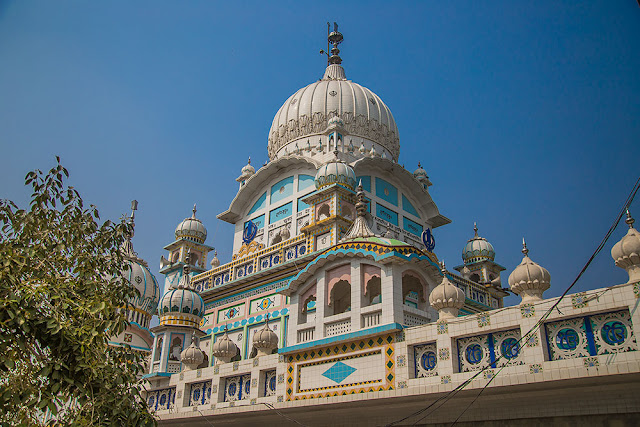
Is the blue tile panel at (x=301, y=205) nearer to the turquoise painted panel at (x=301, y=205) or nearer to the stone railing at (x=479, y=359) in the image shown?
the turquoise painted panel at (x=301, y=205)

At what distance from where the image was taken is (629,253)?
8.75m

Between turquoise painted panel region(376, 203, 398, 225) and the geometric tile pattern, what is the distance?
37.4 feet

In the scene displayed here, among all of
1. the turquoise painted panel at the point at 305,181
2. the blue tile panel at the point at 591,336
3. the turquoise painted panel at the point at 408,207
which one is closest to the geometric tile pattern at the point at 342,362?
the blue tile panel at the point at 591,336

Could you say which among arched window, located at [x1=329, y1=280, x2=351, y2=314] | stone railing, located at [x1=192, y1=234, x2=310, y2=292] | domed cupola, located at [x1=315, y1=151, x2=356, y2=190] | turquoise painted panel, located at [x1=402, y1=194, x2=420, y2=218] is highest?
turquoise painted panel, located at [x1=402, y1=194, x2=420, y2=218]

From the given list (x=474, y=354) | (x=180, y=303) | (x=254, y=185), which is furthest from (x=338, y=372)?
(x=254, y=185)

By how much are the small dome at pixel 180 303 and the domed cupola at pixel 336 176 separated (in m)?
5.96

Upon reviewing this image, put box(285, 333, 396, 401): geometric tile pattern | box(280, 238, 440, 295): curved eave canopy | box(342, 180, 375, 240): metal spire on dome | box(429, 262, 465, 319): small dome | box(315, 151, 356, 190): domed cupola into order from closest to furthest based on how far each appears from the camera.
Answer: box(429, 262, 465, 319): small dome
box(285, 333, 396, 401): geometric tile pattern
box(280, 238, 440, 295): curved eave canopy
box(342, 180, 375, 240): metal spire on dome
box(315, 151, 356, 190): domed cupola

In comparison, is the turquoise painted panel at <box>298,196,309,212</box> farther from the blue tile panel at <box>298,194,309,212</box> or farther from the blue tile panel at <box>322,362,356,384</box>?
the blue tile panel at <box>322,362,356,384</box>

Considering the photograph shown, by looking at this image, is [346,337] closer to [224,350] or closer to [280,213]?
[224,350]

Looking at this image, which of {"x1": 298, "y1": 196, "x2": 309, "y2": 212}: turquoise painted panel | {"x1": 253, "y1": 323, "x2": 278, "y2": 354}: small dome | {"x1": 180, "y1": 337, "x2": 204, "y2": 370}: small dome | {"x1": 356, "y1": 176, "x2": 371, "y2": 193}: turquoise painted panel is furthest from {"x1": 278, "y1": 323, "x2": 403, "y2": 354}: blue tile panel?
{"x1": 356, "y1": 176, "x2": 371, "y2": 193}: turquoise painted panel

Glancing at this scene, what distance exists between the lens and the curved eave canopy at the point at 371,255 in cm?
1195

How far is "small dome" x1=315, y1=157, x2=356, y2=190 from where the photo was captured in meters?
A: 20.9

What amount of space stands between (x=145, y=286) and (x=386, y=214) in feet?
40.3

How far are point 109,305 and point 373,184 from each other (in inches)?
691
